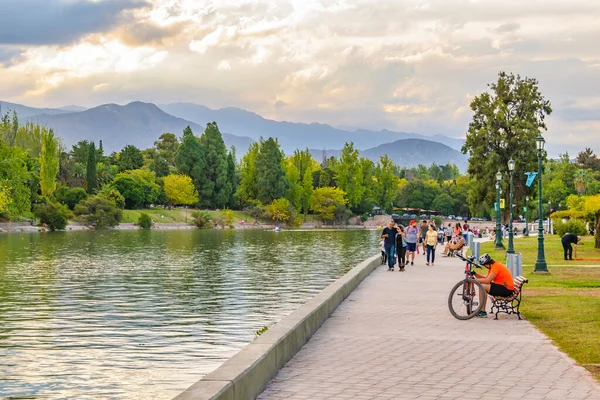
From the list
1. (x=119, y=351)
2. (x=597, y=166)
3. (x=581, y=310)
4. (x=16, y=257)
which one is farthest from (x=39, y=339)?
(x=597, y=166)

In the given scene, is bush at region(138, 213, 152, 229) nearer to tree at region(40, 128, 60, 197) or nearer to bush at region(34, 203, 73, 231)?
tree at region(40, 128, 60, 197)

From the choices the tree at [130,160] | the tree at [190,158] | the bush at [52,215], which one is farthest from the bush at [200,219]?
the bush at [52,215]

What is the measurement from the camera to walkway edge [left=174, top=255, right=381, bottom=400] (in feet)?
23.0

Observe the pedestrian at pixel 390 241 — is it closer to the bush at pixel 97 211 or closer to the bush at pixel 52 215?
the bush at pixel 52 215

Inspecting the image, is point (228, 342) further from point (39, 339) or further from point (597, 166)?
point (597, 166)

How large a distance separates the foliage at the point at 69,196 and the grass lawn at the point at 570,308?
88.8 metres

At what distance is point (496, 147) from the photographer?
69.0m

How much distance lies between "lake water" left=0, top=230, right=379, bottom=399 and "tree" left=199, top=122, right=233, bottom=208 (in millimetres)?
96778

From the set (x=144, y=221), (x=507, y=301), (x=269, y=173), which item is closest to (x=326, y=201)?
(x=269, y=173)

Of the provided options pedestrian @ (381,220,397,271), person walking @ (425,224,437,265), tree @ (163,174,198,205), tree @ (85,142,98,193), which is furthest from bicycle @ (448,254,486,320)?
tree @ (163,174,198,205)

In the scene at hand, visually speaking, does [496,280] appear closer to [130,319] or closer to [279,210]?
[130,319]

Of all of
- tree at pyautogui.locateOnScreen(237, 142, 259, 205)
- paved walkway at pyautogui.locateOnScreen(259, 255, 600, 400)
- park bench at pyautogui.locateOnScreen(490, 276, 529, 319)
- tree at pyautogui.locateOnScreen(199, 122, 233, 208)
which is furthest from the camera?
tree at pyautogui.locateOnScreen(237, 142, 259, 205)

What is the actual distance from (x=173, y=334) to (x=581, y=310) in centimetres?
814

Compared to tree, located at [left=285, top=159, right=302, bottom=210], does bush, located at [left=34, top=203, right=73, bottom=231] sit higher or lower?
lower
